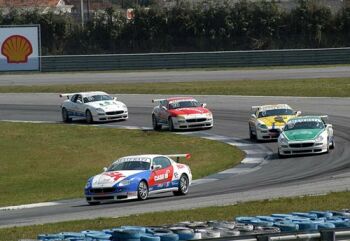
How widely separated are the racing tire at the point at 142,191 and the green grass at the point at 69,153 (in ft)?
11.4

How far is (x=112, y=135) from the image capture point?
41.5 meters

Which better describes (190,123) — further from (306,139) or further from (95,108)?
(306,139)

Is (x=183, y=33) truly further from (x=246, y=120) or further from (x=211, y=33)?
(x=246, y=120)

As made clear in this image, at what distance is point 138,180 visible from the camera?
24.8 metres

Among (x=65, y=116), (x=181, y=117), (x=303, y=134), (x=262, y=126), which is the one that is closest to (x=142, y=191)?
(x=303, y=134)

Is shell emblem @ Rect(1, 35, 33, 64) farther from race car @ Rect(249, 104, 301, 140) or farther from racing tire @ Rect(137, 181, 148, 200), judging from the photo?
racing tire @ Rect(137, 181, 148, 200)

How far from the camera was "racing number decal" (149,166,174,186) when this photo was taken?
2520cm

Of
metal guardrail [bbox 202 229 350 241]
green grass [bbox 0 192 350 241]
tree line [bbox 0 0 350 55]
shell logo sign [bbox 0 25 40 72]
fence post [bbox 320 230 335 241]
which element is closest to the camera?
metal guardrail [bbox 202 229 350 241]

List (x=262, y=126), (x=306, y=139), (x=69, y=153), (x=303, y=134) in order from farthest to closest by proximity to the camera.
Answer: (x=69, y=153) < (x=262, y=126) < (x=303, y=134) < (x=306, y=139)

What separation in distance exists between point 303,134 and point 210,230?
21177mm

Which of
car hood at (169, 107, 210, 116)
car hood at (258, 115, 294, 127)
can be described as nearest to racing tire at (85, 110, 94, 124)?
car hood at (169, 107, 210, 116)

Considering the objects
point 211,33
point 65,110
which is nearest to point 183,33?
point 211,33

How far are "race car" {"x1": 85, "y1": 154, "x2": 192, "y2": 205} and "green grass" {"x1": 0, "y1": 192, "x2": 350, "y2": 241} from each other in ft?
12.5

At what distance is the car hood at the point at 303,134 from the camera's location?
32.8 meters
